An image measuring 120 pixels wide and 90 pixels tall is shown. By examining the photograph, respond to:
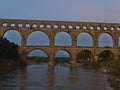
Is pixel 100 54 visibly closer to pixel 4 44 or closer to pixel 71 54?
pixel 71 54

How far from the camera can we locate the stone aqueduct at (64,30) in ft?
280

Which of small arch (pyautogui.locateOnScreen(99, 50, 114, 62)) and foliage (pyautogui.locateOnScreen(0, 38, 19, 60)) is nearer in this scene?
foliage (pyautogui.locateOnScreen(0, 38, 19, 60))

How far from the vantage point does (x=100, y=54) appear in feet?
296

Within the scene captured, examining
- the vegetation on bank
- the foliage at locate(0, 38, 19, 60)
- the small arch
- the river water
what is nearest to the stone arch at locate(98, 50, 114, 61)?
the small arch

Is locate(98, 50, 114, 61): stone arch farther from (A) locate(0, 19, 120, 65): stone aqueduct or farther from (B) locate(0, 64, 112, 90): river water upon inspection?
(B) locate(0, 64, 112, 90): river water

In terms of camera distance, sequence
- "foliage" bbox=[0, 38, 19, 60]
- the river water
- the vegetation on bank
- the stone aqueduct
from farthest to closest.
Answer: the stone aqueduct → "foliage" bbox=[0, 38, 19, 60] → the vegetation on bank → the river water

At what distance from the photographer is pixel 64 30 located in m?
87.8

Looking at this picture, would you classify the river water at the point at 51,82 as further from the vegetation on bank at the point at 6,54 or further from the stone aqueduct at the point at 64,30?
the stone aqueduct at the point at 64,30

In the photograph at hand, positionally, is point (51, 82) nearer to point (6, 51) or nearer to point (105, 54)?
point (6, 51)

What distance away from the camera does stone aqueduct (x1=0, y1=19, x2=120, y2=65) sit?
280 feet

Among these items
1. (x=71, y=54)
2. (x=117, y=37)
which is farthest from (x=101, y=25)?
(x=71, y=54)

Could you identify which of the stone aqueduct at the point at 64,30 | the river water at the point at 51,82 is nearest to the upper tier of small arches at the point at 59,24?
the stone aqueduct at the point at 64,30

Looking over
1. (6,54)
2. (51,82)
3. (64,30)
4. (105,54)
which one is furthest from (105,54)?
(51,82)

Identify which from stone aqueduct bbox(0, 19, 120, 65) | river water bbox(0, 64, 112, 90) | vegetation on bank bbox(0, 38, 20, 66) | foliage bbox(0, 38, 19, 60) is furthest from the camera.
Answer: stone aqueduct bbox(0, 19, 120, 65)
